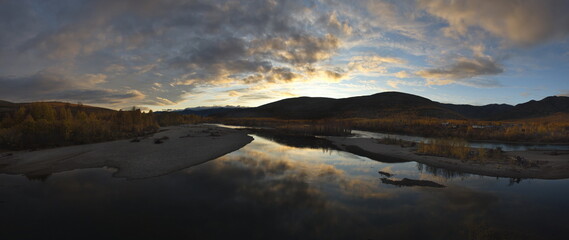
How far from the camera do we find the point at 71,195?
1026 centimetres

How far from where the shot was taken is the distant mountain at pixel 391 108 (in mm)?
100694

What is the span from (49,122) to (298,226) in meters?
28.9

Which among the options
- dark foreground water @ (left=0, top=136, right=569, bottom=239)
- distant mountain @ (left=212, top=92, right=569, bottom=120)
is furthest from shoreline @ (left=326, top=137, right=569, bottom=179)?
distant mountain @ (left=212, top=92, right=569, bottom=120)

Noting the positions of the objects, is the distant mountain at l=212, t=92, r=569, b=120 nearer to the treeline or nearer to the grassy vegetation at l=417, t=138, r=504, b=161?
the grassy vegetation at l=417, t=138, r=504, b=161

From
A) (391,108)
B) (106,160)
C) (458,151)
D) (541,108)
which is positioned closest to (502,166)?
(458,151)

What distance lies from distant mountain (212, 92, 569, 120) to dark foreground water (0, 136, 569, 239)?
86680mm

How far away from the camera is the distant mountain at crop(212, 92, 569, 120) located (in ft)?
330

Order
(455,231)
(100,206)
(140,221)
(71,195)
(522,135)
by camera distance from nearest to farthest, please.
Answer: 1. (455,231)
2. (140,221)
3. (100,206)
4. (71,195)
5. (522,135)

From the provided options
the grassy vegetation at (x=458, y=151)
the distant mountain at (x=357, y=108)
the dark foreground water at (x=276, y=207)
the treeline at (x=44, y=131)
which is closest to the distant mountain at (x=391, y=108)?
the distant mountain at (x=357, y=108)

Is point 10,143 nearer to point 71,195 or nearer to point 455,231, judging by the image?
point 71,195

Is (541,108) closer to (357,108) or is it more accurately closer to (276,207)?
(357,108)

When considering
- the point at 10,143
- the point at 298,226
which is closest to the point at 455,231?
the point at 298,226

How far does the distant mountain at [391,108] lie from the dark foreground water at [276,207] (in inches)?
3413

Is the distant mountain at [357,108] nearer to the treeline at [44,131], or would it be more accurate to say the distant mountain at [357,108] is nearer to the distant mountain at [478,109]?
the distant mountain at [478,109]
